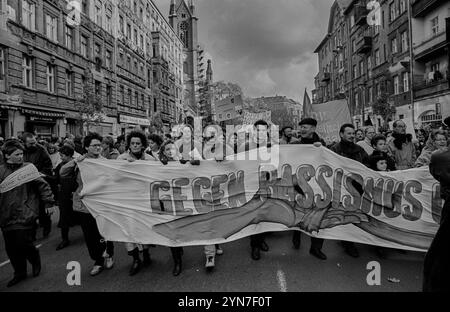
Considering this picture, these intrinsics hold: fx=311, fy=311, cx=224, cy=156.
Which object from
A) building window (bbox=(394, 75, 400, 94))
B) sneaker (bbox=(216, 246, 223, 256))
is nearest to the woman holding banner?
sneaker (bbox=(216, 246, 223, 256))

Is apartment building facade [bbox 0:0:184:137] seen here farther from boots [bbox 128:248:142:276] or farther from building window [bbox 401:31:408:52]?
building window [bbox 401:31:408:52]

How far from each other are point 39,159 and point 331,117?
24.4 feet

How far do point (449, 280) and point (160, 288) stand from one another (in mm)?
2916

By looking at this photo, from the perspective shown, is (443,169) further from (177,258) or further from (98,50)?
(98,50)

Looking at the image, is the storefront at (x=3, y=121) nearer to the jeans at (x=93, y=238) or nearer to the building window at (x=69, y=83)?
the building window at (x=69, y=83)

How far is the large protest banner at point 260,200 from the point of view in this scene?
171 inches

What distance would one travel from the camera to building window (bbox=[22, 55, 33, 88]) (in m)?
17.4

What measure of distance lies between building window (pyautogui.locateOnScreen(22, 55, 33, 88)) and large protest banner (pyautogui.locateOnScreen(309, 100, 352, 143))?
16.4 m

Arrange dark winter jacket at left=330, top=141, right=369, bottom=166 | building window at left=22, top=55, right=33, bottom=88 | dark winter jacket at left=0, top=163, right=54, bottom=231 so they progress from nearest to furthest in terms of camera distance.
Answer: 1. dark winter jacket at left=0, top=163, right=54, bottom=231
2. dark winter jacket at left=330, top=141, right=369, bottom=166
3. building window at left=22, top=55, right=33, bottom=88

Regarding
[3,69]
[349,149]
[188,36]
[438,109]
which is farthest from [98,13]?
[188,36]

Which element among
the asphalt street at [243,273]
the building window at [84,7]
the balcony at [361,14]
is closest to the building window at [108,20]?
the building window at [84,7]

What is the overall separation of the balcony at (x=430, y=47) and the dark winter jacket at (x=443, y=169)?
73.9 feet

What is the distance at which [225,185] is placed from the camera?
4.59 metres

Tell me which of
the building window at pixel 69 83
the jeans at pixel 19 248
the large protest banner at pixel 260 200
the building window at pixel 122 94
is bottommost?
the jeans at pixel 19 248
